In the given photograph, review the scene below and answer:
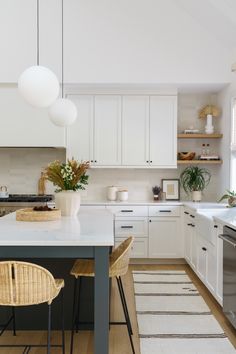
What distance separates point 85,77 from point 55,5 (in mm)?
1073

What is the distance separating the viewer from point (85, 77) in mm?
4953

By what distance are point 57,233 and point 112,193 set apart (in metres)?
3.16

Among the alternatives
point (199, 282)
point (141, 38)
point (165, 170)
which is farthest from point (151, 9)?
point (199, 282)

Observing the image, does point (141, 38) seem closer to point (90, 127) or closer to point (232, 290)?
point (90, 127)

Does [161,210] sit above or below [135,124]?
below

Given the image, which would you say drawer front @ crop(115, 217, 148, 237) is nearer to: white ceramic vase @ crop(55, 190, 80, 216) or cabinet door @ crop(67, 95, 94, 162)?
cabinet door @ crop(67, 95, 94, 162)

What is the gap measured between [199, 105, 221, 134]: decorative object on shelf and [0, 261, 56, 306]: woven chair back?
3.98 m

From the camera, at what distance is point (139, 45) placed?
16.4ft

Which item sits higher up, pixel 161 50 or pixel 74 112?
pixel 161 50

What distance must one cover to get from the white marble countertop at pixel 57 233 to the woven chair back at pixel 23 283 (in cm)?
18

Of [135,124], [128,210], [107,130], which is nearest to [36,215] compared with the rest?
[128,210]

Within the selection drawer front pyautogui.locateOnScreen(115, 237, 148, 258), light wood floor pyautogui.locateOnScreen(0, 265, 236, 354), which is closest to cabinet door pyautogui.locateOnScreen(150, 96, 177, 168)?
drawer front pyautogui.locateOnScreen(115, 237, 148, 258)

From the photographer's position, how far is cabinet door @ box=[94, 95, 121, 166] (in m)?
5.24

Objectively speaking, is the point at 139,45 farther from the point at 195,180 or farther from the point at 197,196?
the point at 197,196
